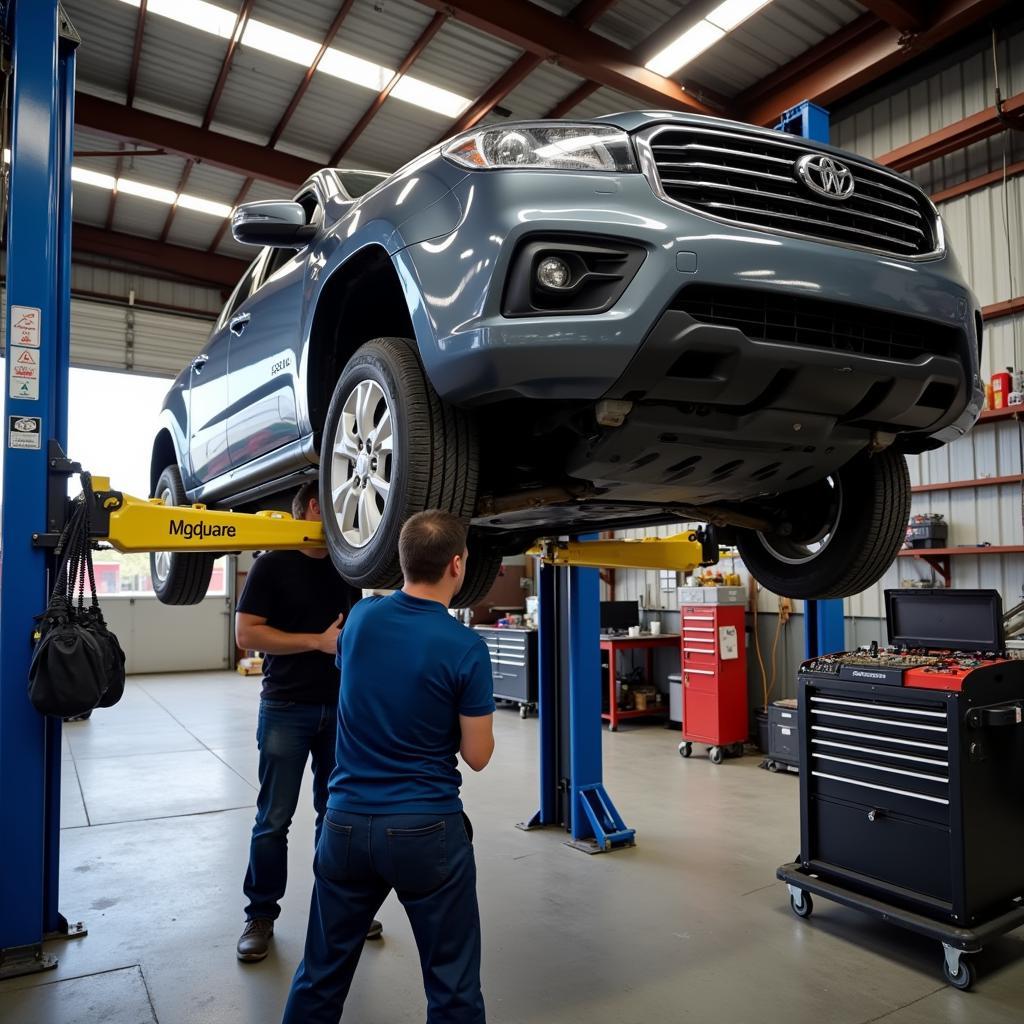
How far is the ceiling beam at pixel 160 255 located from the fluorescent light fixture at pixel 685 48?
685cm

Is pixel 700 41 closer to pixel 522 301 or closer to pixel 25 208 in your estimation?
pixel 25 208

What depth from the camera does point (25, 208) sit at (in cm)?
275

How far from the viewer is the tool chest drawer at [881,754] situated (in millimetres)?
2822

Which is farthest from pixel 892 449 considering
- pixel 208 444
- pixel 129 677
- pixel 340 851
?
pixel 129 677

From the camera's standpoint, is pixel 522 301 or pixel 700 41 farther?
pixel 700 41

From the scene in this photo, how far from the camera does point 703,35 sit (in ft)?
20.1

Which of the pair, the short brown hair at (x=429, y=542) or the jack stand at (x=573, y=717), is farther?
the jack stand at (x=573, y=717)

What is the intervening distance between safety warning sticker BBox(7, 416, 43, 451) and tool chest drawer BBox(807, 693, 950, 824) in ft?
9.62

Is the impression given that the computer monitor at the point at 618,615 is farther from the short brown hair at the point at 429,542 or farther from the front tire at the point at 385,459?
the short brown hair at the point at 429,542

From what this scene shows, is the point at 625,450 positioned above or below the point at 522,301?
below

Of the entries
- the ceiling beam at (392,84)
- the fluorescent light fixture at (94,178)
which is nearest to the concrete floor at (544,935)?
the ceiling beam at (392,84)

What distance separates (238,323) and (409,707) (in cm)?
198

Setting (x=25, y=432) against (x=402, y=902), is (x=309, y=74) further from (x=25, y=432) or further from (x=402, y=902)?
(x=402, y=902)

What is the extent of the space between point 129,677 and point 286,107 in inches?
307
